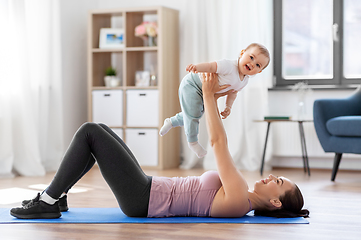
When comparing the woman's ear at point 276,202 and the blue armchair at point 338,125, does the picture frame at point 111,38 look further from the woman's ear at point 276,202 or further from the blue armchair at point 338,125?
the woman's ear at point 276,202

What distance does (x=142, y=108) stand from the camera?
4.61m

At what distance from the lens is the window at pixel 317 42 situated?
15.0 ft

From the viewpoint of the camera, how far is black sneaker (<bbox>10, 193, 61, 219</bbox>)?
81.7 inches

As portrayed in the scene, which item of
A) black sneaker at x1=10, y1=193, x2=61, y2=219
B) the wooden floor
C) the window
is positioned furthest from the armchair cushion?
black sneaker at x1=10, y1=193, x2=61, y2=219

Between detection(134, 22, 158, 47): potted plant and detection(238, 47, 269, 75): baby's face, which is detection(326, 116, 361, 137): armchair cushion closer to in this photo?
detection(238, 47, 269, 75): baby's face

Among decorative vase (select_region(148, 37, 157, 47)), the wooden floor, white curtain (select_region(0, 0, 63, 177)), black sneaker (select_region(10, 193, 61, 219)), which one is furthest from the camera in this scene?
decorative vase (select_region(148, 37, 157, 47))

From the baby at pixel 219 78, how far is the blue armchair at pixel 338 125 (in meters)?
1.58

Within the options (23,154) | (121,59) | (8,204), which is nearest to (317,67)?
(121,59)

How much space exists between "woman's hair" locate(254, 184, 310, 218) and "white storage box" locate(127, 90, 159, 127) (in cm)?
253

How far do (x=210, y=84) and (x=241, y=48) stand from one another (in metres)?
2.65

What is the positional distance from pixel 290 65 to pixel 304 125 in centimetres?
Result: 69

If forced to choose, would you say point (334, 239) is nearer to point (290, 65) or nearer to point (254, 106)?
point (254, 106)

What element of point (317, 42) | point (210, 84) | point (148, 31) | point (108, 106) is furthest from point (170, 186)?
point (317, 42)

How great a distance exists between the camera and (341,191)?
3160 millimetres
